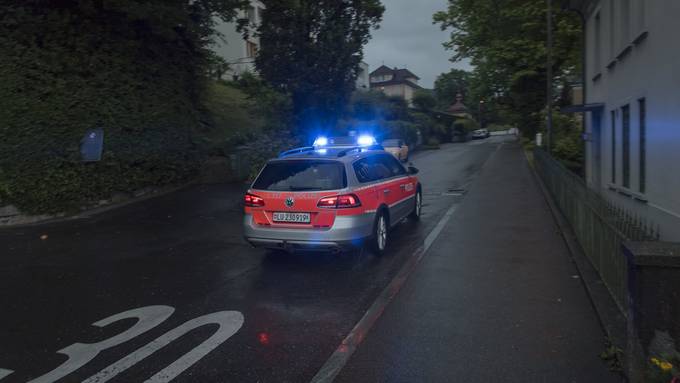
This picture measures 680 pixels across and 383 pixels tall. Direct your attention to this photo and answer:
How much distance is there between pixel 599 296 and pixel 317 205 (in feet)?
11.7

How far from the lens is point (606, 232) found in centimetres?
578

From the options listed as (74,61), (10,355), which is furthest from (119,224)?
(10,355)

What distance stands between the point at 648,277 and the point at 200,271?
5708 mm

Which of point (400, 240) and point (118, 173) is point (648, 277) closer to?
point (400, 240)

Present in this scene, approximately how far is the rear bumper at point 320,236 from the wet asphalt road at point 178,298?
359 millimetres

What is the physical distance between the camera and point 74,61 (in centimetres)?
1273

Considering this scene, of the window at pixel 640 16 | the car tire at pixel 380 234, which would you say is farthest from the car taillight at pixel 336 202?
the window at pixel 640 16

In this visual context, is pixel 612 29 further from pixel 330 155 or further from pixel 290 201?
pixel 290 201

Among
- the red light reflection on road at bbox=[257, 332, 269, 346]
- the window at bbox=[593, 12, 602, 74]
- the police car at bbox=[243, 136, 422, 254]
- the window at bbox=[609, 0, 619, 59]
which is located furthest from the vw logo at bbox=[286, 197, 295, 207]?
the window at bbox=[593, 12, 602, 74]

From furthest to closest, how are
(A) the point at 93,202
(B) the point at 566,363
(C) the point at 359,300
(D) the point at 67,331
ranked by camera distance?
1. (A) the point at 93,202
2. (C) the point at 359,300
3. (D) the point at 67,331
4. (B) the point at 566,363

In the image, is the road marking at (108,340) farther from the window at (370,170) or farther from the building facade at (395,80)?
the building facade at (395,80)

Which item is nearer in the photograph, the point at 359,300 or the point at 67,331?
the point at 67,331

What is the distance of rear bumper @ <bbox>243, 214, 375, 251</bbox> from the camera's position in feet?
23.6

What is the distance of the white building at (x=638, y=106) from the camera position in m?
8.22
